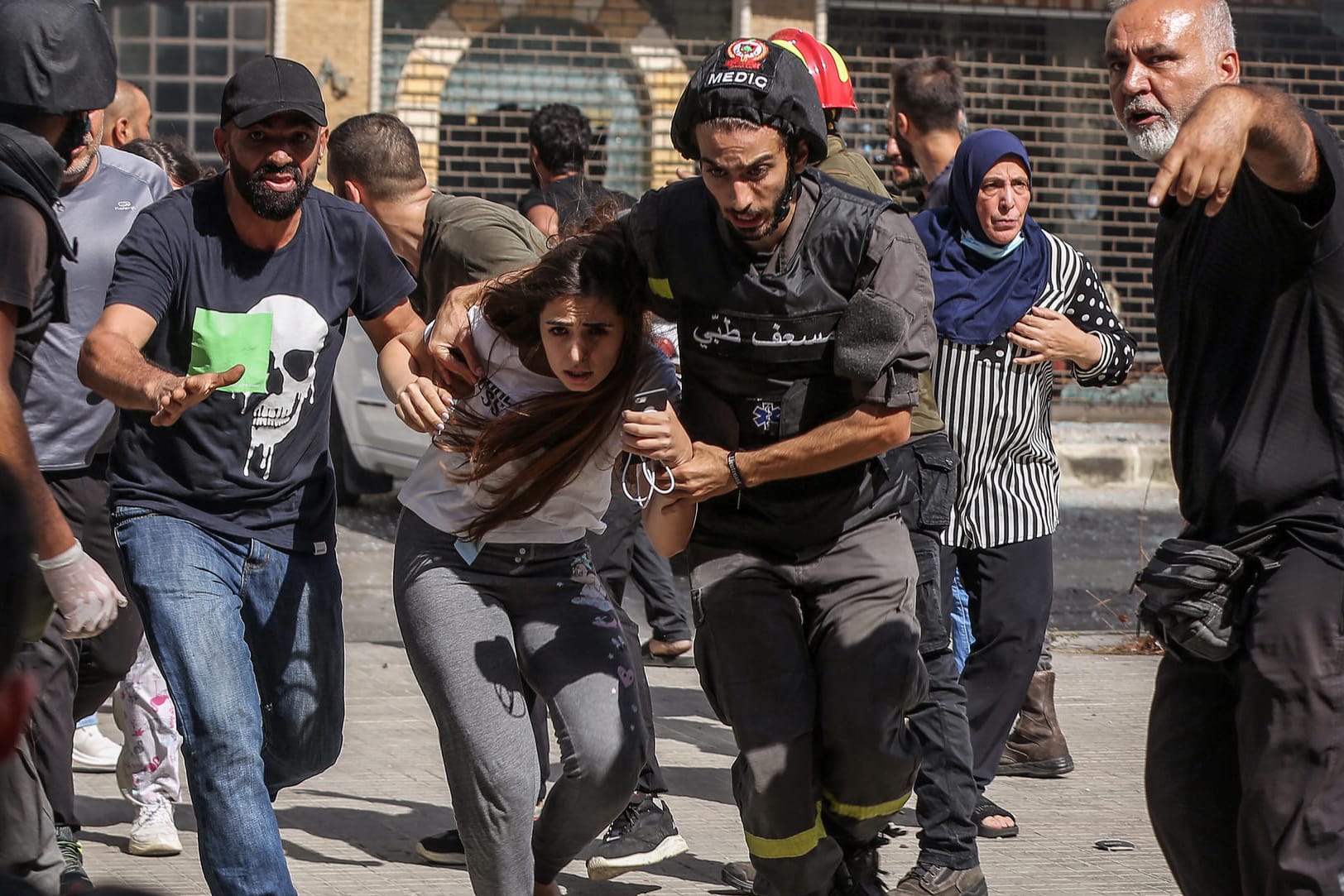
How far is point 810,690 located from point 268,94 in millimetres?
1921

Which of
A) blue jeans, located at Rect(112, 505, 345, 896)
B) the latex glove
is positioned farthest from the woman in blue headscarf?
the latex glove

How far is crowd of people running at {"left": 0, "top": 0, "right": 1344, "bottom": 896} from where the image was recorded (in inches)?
132

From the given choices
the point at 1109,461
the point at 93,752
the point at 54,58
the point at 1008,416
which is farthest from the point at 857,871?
the point at 1109,461

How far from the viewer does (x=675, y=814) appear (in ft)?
18.9

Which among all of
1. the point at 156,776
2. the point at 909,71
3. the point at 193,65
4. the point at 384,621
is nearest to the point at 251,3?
the point at 193,65

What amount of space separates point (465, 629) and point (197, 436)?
807mm

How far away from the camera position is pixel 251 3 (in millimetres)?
14938

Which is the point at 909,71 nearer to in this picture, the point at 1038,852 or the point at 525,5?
the point at 1038,852

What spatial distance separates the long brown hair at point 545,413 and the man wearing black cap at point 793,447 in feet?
0.32

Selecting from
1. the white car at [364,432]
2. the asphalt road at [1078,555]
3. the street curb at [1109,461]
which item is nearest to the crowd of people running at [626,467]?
the asphalt road at [1078,555]

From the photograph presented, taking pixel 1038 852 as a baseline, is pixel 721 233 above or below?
above

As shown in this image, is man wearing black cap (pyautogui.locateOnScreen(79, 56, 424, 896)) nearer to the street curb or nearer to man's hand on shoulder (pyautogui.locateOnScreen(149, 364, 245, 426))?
man's hand on shoulder (pyautogui.locateOnScreen(149, 364, 245, 426))

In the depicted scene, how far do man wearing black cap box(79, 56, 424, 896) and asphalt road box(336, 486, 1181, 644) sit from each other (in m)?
4.17

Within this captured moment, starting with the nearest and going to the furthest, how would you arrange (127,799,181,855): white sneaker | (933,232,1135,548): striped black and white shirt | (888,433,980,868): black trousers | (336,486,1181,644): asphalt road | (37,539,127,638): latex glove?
1. (37,539,127,638): latex glove
2. (888,433,980,868): black trousers
3. (127,799,181,855): white sneaker
4. (933,232,1135,548): striped black and white shirt
5. (336,486,1181,644): asphalt road
